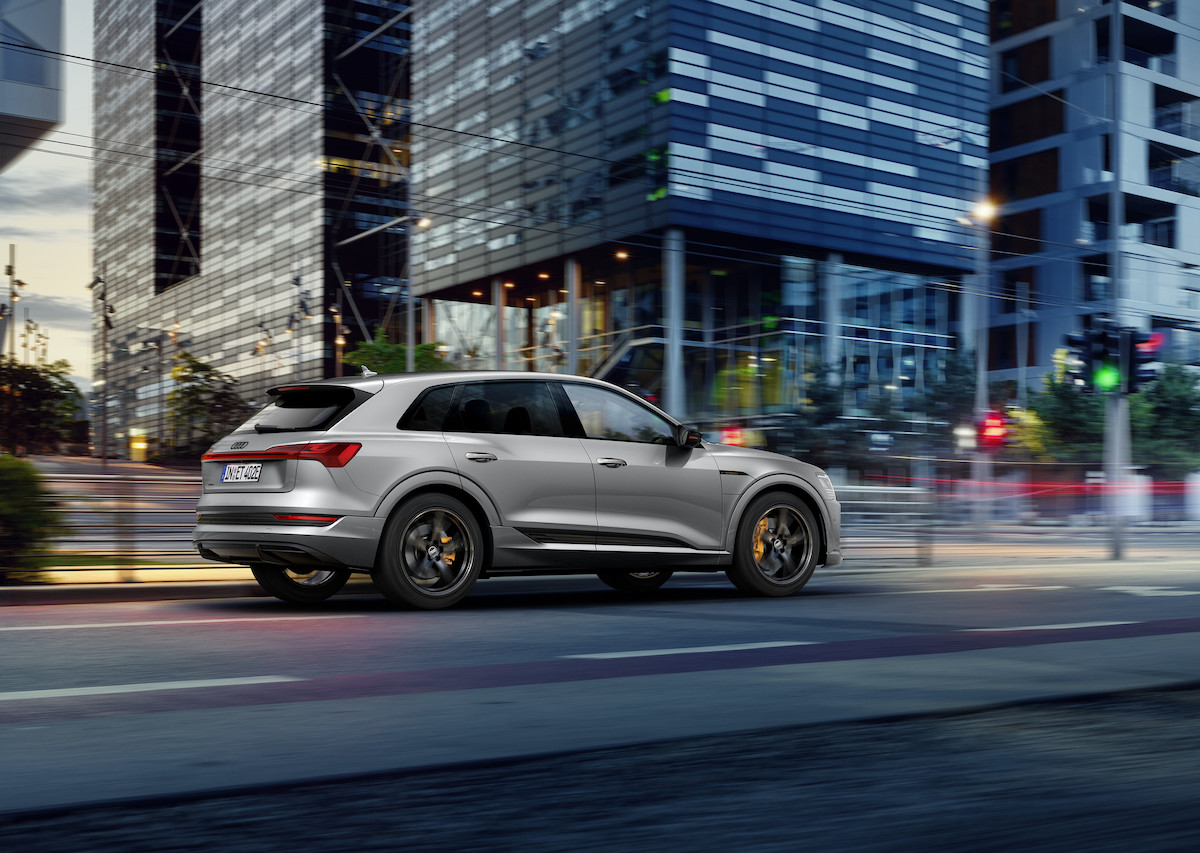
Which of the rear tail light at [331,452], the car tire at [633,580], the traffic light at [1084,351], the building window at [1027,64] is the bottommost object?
the car tire at [633,580]

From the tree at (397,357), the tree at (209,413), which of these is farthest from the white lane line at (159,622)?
the tree at (397,357)

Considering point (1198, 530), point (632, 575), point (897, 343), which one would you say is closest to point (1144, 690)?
point (632, 575)

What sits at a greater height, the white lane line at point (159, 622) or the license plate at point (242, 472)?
the license plate at point (242, 472)

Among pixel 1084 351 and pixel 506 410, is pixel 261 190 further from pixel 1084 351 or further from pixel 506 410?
pixel 506 410

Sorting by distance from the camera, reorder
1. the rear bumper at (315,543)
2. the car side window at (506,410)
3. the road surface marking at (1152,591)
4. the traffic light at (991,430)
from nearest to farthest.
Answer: the rear bumper at (315,543), the car side window at (506,410), the road surface marking at (1152,591), the traffic light at (991,430)

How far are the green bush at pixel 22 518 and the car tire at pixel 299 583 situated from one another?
1.76m

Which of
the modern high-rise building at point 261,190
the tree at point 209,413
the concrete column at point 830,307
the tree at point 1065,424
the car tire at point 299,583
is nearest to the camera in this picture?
the car tire at point 299,583

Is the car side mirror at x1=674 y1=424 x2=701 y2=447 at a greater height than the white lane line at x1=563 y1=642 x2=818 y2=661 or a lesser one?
greater

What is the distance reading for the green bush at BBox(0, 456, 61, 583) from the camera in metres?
9.76

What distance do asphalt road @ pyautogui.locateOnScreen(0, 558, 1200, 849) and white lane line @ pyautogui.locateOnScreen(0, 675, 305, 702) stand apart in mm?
25

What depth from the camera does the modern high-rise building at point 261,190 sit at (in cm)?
9094

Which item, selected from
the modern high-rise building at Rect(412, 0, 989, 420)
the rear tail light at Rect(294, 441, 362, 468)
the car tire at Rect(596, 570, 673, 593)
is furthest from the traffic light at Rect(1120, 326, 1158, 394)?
the modern high-rise building at Rect(412, 0, 989, 420)

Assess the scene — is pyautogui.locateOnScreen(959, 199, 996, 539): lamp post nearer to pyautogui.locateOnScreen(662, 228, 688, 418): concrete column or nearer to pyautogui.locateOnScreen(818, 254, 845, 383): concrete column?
pyautogui.locateOnScreen(818, 254, 845, 383): concrete column

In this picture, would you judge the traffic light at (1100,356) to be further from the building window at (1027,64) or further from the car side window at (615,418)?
the building window at (1027,64)
